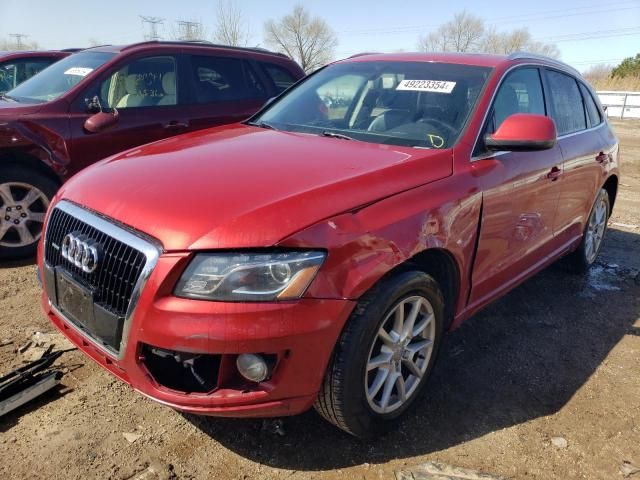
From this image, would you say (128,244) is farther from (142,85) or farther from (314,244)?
(142,85)

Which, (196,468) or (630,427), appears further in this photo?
(630,427)

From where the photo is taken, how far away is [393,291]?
2234 mm

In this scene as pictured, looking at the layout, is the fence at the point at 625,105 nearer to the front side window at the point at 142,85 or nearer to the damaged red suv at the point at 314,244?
the front side window at the point at 142,85

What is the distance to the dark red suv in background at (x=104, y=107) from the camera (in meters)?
4.52

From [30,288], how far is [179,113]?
7.32ft

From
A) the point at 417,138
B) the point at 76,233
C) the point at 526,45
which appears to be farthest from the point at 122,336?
the point at 526,45

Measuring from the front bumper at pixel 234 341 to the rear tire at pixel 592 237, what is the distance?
3356 mm

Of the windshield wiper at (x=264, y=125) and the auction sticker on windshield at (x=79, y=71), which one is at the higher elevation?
the auction sticker on windshield at (x=79, y=71)

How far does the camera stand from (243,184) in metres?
2.29

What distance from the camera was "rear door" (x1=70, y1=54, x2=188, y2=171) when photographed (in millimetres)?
4797

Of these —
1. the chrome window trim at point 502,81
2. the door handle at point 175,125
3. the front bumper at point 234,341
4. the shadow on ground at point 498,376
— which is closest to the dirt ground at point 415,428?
the shadow on ground at point 498,376

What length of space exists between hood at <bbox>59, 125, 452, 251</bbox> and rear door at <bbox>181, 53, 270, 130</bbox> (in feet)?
8.51

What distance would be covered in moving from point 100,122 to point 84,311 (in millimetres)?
2972

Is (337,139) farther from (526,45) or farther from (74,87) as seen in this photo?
(526,45)
